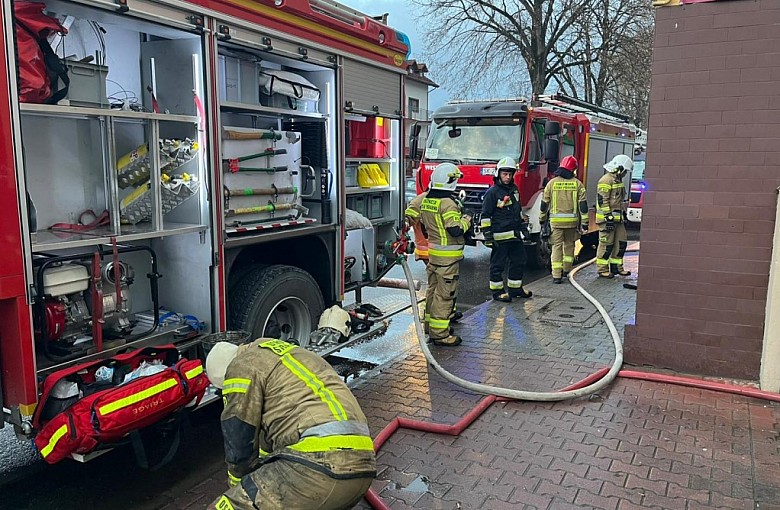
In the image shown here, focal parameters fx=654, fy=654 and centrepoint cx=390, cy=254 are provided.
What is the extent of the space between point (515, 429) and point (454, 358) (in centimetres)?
157

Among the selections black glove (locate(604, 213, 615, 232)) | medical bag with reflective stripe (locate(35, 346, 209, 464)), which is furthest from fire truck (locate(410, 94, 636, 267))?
medical bag with reflective stripe (locate(35, 346, 209, 464))

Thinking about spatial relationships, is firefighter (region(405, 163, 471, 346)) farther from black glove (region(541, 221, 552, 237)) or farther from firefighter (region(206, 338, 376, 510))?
black glove (region(541, 221, 552, 237))

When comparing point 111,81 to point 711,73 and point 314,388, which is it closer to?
point 314,388

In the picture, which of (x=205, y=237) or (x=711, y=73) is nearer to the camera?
(x=205, y=237)

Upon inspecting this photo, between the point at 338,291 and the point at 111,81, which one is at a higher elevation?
the point at 111,81

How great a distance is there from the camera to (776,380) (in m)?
4.79

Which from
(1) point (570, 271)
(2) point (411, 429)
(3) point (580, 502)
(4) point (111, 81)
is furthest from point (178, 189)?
(1) point (570, 271)

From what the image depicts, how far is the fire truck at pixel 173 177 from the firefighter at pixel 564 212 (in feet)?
14.1

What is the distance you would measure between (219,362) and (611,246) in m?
7.81

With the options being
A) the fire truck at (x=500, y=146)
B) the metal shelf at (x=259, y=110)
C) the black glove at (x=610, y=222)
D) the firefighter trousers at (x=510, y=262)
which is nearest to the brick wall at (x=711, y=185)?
the metal shelf at (x=259, y=110)

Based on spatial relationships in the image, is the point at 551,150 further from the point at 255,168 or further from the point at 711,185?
the point at 255,168

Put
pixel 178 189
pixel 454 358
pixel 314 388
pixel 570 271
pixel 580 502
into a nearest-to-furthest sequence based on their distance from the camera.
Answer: pixel 314 388 < pixel 580 502 < pixel 178 189 < pixel 454 358 < pixel 570 271

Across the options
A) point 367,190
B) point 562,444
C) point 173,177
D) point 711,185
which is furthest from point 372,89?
point 562,444

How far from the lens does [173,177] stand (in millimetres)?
4035
